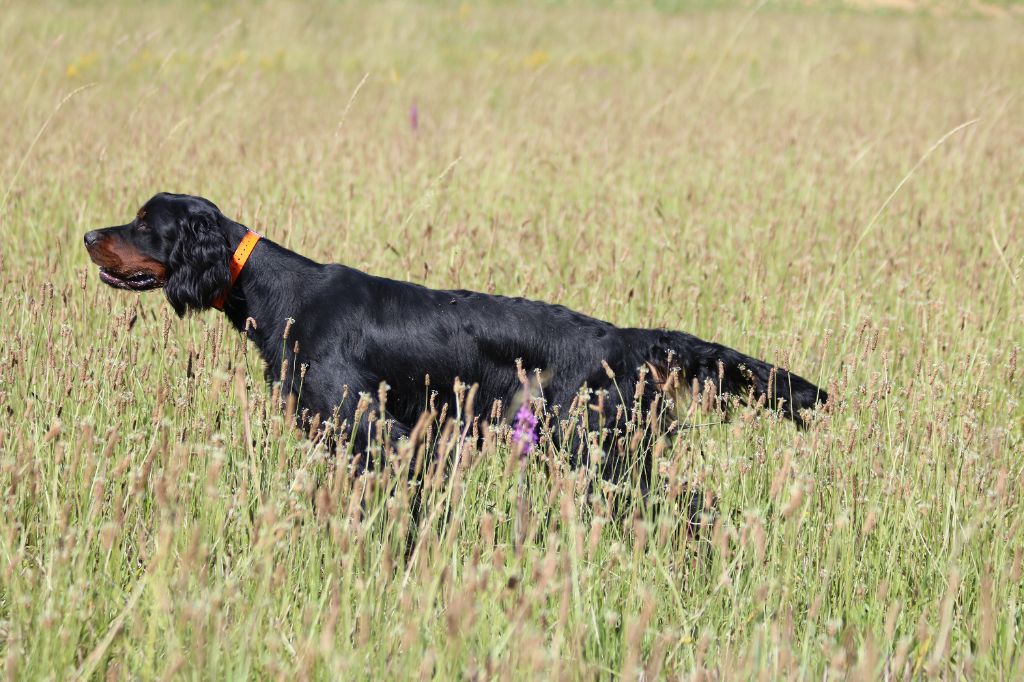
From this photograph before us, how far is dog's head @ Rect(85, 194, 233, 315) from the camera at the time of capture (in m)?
3.27

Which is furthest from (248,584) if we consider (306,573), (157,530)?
(157,530)

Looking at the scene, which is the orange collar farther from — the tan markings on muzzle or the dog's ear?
the tan markings on muzzle

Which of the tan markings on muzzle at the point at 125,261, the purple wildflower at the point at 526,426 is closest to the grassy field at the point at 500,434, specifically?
the purple wildflower at the point at 526,426

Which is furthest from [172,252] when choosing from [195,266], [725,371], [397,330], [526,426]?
[725,371]

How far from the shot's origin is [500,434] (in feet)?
8.98

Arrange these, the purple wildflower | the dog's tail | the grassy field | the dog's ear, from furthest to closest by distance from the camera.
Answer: the dog's ear
the dog's tail
the purple wildflower
the grassy field

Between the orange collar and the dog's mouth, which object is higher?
the orange collar

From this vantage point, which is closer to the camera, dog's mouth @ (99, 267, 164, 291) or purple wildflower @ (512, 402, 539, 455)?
purple wildflower @ (512, 402, 539, 455)

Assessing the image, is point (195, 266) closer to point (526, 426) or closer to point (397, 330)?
point (397, 330)

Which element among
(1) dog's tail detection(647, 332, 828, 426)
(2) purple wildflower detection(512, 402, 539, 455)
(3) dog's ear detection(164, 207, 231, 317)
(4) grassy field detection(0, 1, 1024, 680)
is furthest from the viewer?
(3) dog's ear detection(164, 207, 231, 317)

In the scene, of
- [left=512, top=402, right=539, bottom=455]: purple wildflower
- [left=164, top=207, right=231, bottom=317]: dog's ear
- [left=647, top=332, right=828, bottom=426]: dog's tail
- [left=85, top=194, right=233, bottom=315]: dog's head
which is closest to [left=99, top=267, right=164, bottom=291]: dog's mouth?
[left=85, top=194, right=233, bottom=315]: dog's head

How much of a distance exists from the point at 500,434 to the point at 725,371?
907mm

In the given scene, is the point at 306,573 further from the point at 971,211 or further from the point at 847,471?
the point at 971,211

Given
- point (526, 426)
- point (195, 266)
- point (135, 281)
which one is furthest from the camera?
point (135, 281)
